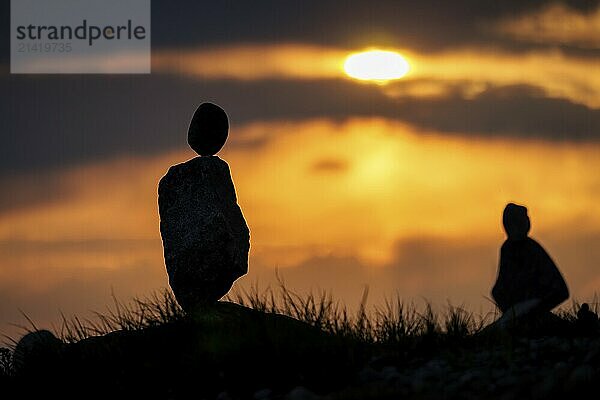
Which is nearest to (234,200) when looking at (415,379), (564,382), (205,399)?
(205,399)

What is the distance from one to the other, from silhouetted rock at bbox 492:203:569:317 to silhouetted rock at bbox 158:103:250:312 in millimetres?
3566

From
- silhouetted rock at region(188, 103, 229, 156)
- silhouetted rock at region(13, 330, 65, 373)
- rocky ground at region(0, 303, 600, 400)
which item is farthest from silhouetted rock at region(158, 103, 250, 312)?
silhouetted rock at region(13, 330, 65, 373)

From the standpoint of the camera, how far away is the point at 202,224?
1183cm

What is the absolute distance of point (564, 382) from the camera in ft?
22.8

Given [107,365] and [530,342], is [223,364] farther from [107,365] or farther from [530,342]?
[530,342]

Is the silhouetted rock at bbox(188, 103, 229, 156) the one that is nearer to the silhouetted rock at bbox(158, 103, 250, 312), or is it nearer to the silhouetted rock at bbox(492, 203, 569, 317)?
the silhouetted rock at bbox(158, 103, 250, 312)

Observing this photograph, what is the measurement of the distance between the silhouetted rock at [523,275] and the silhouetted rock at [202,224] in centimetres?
357

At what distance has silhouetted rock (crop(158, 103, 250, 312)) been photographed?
1184 cm

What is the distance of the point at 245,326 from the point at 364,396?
→ 258cm

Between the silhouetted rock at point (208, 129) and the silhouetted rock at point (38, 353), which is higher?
the silhouetted rock at point (208, 129)

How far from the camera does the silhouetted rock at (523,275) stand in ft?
36.0

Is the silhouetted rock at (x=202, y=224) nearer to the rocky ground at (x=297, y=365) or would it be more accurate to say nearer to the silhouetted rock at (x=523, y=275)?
the rocky ground at (x=297, y=365)

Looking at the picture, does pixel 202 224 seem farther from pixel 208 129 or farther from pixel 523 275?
pixel 523 275

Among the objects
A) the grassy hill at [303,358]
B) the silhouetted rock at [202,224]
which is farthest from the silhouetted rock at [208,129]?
the grassy hill at [303,358]
